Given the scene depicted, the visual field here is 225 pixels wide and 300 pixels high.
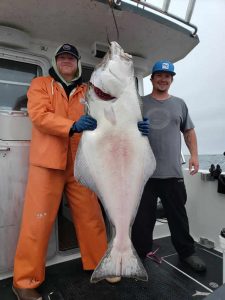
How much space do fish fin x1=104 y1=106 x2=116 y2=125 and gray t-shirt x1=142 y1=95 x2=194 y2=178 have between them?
1.22 m

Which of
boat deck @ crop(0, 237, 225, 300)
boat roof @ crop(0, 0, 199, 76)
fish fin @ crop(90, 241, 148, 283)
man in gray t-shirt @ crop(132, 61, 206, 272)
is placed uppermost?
boat roof @ crop(0, 0, 199, 76)

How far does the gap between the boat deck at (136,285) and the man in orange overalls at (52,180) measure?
21 cm

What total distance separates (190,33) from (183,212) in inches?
91.3

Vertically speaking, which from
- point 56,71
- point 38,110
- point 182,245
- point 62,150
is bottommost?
point 182,245

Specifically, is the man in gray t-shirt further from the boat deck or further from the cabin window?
the cabin window

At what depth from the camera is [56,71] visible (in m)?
3.20

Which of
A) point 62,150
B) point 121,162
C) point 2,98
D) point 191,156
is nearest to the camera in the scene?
point 121,162

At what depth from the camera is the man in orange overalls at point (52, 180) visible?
2809 mm

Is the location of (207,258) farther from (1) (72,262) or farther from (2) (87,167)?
(2) (87,167)

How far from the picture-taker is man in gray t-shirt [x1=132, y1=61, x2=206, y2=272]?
11.3 ft

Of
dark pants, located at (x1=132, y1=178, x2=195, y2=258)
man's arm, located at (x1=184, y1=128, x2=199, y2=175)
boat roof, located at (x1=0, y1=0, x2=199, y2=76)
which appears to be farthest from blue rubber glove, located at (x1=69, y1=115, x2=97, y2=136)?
man's arm, located at (x1=184, y1=128, x2=199, y2=175)

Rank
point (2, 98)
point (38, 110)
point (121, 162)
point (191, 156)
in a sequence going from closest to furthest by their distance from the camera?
point (121, 162) < point (38, 110) < point (2, 98) < point (191, 156)

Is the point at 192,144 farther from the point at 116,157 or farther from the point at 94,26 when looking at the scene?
the point at 94,26

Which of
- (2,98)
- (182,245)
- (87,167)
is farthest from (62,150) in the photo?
(182,245)
